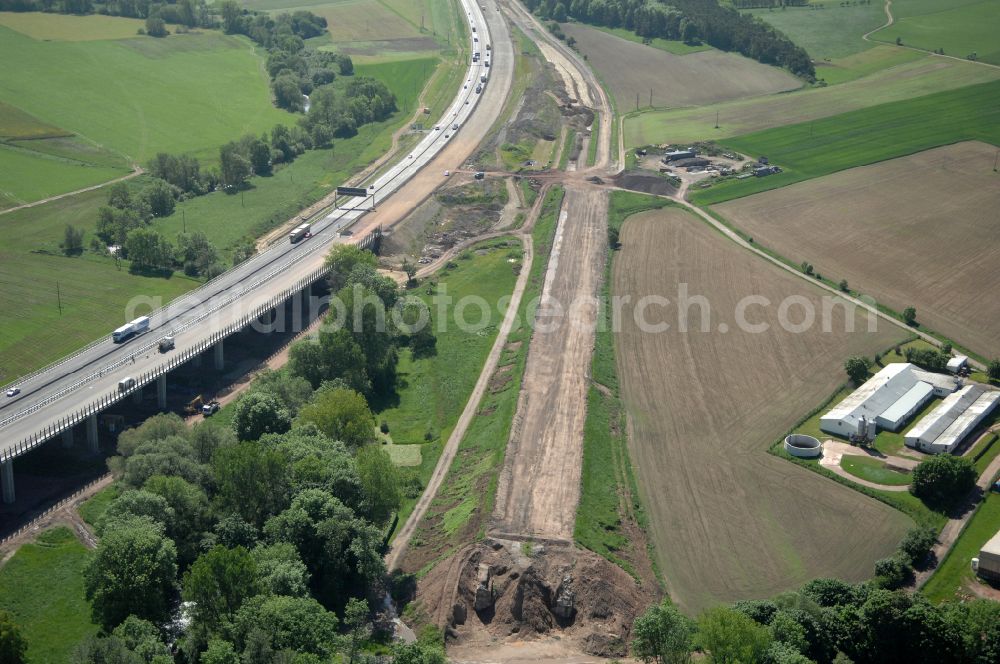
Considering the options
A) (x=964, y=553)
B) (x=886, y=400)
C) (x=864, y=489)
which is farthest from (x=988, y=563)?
(x=886, y=400)

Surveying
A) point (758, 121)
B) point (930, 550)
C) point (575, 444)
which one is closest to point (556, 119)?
point (758, 121)

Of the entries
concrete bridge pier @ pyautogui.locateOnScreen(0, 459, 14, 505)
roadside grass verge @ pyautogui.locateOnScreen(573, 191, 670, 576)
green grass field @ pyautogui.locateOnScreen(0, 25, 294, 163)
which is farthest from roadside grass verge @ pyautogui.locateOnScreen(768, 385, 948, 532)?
green grass field @ pyautogui.locateOnScreen(0, 25, 294, 163)

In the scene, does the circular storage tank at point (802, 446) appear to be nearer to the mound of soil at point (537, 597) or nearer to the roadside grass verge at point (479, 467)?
the mound of soil at point (537, 597)

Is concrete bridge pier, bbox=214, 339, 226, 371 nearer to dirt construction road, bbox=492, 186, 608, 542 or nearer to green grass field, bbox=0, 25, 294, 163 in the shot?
dirt construction road, bbox=492, 186, 608, 542

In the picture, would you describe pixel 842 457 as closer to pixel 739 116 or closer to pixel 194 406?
pixel 194 406

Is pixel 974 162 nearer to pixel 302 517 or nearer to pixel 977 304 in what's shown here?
pixel 977 304
